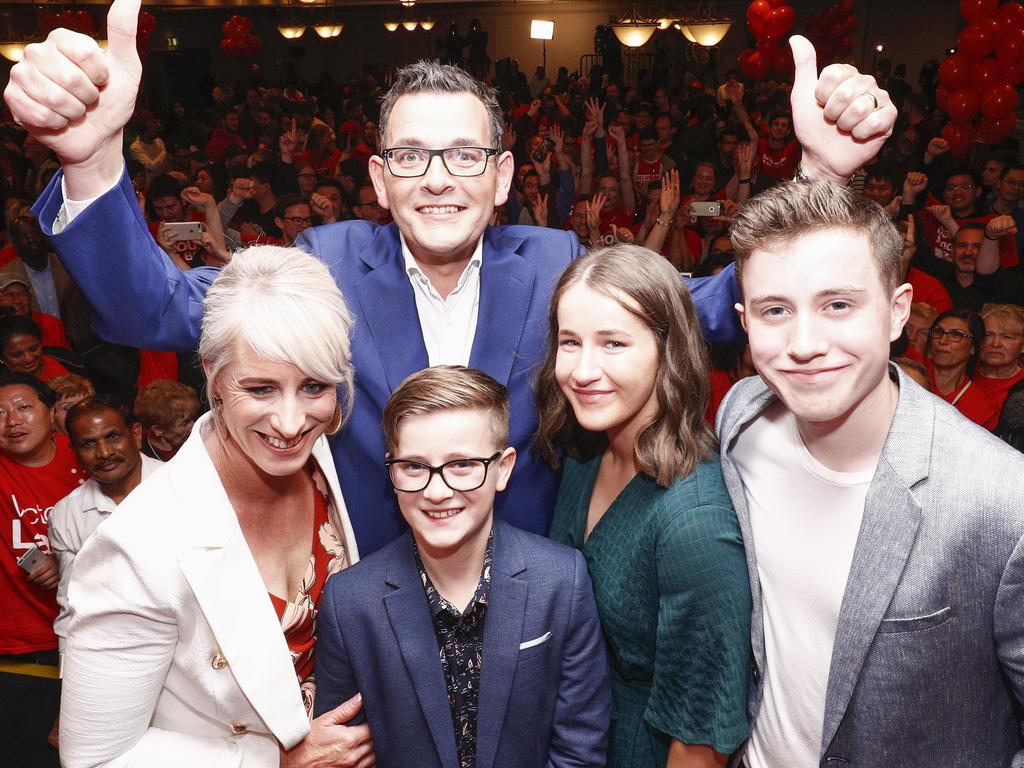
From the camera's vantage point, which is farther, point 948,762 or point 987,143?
point 987,143

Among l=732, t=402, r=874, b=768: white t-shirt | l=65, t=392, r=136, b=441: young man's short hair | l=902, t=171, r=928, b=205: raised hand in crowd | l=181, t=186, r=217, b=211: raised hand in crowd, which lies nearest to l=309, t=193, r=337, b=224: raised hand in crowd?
l=181, t=186, r=217, b=211: raised hand in crowd

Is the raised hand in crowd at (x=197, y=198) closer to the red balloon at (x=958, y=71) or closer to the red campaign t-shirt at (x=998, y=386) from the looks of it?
the red campaign t-shirt at (x=998, y=386)

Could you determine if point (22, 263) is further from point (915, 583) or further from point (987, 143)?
point (987, 143)

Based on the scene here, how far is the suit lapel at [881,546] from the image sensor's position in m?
1.28

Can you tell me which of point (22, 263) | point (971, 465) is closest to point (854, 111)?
point (971, 465)

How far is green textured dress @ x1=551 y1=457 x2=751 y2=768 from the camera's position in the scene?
1.44 m

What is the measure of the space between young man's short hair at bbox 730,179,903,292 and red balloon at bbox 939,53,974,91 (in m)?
6.85

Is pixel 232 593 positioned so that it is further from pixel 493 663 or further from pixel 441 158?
pixel 441 158

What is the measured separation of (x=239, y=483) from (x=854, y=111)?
1307 millimetres

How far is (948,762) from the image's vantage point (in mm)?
1348

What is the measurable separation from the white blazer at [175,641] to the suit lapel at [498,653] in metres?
0.34

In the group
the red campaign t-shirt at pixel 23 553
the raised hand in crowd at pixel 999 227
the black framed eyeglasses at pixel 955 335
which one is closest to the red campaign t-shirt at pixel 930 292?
the raised hand in crowd at pixel 999 227

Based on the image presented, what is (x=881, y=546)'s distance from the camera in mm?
1290

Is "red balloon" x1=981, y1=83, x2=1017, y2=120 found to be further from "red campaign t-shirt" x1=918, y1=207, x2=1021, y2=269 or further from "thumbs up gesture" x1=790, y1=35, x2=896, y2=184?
"thumbs up gesture" x1=790, y1=35, x2=896, y2=184
